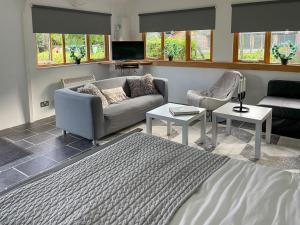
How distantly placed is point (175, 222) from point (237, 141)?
2828 mm

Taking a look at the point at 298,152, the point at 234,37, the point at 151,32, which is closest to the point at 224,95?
the point at 234,37

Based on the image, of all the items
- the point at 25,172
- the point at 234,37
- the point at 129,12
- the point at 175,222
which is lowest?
the point at 25,172

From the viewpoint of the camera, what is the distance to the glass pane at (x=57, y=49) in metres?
5.29

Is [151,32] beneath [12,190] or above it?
above

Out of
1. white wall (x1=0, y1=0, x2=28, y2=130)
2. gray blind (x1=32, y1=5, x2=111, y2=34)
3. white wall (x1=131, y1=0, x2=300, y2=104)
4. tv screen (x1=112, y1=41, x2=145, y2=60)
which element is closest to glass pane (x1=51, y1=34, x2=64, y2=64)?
gray blind (x1=32, y1=5, x2=111, y2=34)

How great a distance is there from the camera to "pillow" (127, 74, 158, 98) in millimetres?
5020

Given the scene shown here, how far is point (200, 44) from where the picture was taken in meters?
5.75

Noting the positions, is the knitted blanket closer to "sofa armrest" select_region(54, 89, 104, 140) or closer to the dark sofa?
"sofa armrest" select_region(54, 89, 104, 140)

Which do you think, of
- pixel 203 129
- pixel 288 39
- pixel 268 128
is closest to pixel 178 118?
pixel 203 129

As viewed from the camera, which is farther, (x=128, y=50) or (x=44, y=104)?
(x=128, y=50)

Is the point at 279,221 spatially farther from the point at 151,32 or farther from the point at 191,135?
the point at 151,32

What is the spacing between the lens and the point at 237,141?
3906 mm

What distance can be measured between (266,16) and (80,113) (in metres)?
3.48

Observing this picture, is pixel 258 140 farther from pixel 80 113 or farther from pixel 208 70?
pixel 208 70
